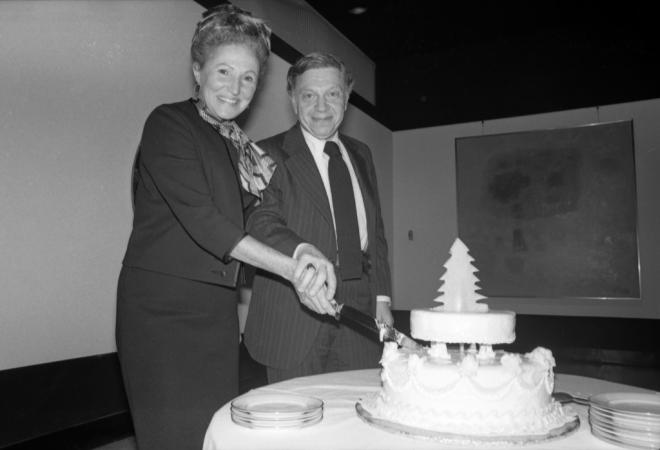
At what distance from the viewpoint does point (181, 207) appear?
1417 mm

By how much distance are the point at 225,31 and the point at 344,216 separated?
823 millimetres

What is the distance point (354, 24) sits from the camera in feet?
19.2

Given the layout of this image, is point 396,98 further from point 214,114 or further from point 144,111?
point 214,114

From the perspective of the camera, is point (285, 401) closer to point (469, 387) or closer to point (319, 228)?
point (469, 387)

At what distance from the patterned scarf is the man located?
4.1 inches

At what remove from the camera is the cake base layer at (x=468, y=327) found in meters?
1.13

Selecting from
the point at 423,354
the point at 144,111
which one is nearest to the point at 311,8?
the point at 144,111

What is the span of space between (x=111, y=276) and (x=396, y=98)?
204 inches

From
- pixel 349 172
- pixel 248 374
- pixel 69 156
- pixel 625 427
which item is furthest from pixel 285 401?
pixel 248 374

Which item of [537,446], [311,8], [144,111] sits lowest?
[537,446]

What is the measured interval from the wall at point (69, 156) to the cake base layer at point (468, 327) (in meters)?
2.13

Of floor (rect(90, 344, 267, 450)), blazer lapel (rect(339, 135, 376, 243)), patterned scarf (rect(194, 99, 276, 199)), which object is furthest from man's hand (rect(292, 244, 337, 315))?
floor (rect(90, 344, 267, 450))

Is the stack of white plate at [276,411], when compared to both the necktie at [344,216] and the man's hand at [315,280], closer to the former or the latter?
the man's hand at [315,280]

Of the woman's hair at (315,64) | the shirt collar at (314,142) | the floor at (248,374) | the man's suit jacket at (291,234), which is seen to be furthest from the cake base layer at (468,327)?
the floor at (248,374)
